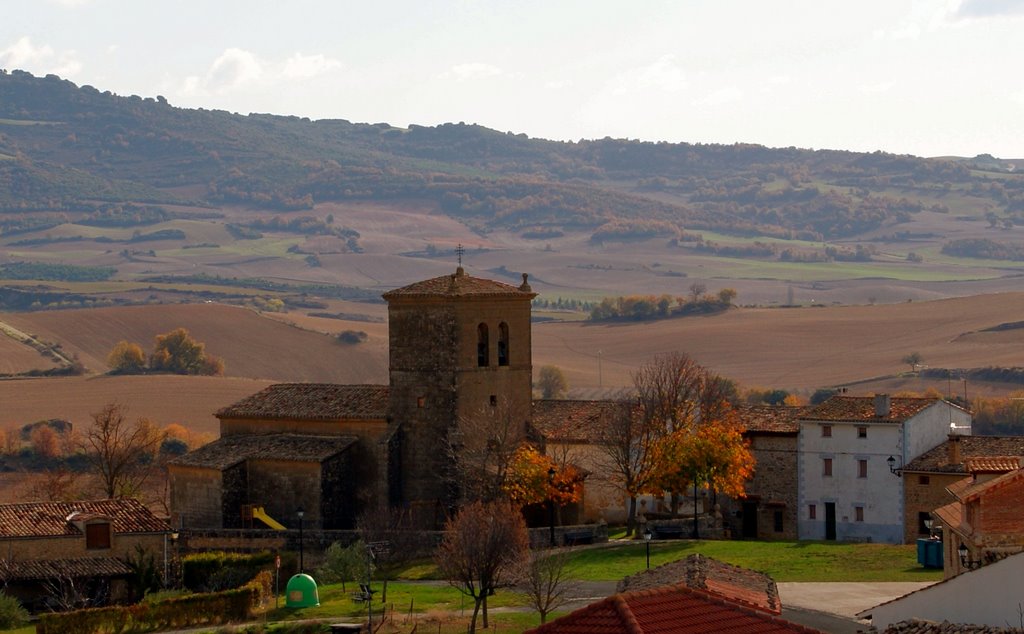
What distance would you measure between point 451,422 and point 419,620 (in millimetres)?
16259

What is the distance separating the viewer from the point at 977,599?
3094 cm

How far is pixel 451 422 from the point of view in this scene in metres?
57.6

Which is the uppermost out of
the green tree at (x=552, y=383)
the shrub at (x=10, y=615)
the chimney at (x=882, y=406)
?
the green tree at (x=552, y=383)

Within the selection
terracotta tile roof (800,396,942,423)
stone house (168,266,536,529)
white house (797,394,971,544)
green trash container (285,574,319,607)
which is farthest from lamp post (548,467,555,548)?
green trash container (285,574,319,607)

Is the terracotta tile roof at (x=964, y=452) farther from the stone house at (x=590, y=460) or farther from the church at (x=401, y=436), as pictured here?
the church at (x=401, y=436)

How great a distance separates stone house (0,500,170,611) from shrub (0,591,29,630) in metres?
1.91

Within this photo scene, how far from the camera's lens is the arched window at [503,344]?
58969 millimetres

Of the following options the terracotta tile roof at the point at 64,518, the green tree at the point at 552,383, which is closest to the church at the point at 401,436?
the terracotta tile roof at the point at 64,518

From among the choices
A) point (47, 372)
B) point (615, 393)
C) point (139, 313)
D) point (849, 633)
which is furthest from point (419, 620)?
point (139, 313)

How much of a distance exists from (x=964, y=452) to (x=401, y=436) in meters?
16.5

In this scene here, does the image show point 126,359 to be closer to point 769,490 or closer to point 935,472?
point 769,490

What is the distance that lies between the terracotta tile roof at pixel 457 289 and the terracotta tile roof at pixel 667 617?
33107mm

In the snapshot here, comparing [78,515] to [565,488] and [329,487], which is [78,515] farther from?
[565,488]

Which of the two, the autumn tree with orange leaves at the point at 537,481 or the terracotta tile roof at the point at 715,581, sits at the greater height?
the autumn tree with orange leaves at the point at 537,481
